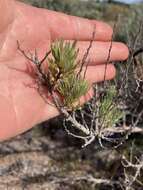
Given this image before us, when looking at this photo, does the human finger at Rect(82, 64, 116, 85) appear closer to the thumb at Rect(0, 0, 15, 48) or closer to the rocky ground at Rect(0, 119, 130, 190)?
the thumb at Rect(0, 0, 15, 48)

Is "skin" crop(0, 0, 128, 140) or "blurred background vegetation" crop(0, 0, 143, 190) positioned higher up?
"skin" crop(0, 0, 128, 140)

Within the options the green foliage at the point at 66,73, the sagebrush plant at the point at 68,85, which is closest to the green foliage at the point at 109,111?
the sagebrush plant at the point at 68,85

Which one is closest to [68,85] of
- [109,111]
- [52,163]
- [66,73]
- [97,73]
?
[66,73]

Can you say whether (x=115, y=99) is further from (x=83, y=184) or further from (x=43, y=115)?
(x=83, y=184)

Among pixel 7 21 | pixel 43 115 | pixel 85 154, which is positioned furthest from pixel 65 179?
pixel 7 21

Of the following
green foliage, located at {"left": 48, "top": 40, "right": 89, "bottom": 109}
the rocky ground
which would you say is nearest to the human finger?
green foliage, located at {"left": 48, "top": 40, "right": 89, "bottom": 109}
